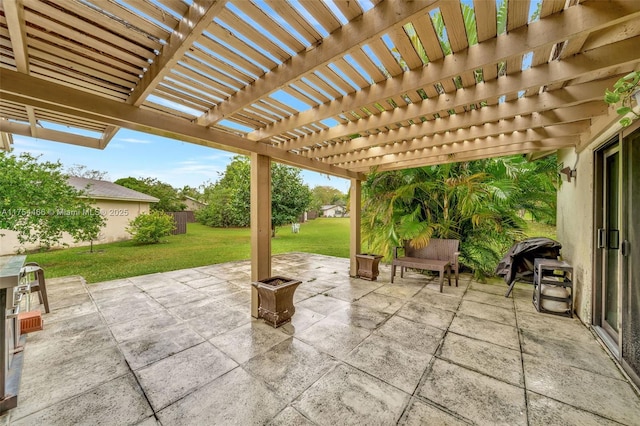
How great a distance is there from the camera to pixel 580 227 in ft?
10.4

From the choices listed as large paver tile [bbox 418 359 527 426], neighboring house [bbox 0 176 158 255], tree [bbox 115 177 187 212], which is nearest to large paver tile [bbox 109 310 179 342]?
large paver tile [bbox 418 359 527 426]

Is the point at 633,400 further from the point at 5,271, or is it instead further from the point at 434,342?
the point at 5,271

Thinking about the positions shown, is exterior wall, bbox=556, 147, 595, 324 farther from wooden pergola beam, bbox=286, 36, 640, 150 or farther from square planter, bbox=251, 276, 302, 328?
square planter, bbox=251, 276, 302, 328

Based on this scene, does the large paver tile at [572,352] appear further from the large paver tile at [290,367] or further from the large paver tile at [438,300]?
the large paver tile at [290,367]

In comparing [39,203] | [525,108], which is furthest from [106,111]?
[39,203]

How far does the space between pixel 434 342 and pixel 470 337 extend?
0.46m

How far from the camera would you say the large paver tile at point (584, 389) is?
168cm

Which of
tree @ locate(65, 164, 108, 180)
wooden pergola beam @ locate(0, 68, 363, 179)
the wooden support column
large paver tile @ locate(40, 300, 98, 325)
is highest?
tree @ locate(65, 164, 108, 180)

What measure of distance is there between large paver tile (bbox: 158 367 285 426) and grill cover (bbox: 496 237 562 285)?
4.01 m

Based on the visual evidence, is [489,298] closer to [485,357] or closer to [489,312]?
[489,312]

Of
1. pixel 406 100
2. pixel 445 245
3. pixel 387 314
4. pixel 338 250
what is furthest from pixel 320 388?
pixel 338 250

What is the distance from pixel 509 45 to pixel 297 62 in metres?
1.25

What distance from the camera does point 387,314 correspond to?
333cm

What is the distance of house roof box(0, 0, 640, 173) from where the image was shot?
1.23m
